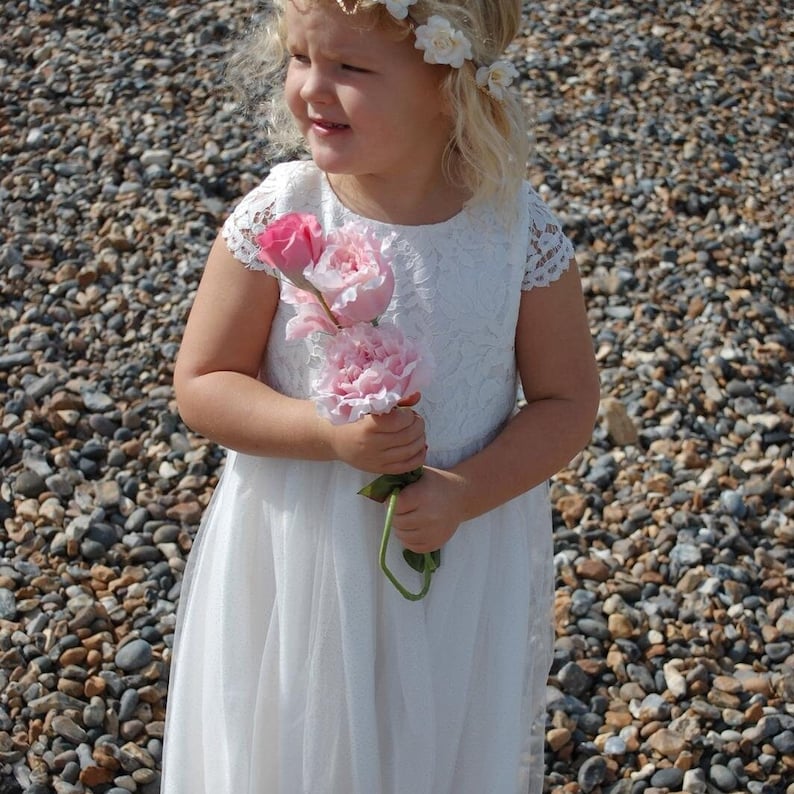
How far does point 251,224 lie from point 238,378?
23 centimetres

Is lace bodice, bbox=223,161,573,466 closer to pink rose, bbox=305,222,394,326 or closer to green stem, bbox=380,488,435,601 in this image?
green stem, bbox=380,488,435,601

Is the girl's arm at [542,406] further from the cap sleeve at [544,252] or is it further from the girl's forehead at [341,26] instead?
the girl's forehead at [341,26]

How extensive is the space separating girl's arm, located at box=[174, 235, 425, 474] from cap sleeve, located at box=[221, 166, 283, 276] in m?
0.01

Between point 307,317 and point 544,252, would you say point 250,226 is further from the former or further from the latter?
point 544,252

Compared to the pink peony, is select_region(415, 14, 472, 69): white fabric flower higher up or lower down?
higher up

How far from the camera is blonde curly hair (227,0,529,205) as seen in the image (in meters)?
1.79

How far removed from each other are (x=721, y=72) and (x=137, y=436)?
10.1 ft

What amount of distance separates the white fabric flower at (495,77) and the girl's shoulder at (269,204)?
30cm

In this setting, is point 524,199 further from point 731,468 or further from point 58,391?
point 58,391

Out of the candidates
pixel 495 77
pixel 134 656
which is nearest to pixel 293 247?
pixel 495 77

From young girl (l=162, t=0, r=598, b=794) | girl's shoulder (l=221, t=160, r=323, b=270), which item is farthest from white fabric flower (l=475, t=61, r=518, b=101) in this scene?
girl's shoulder (l=221, t=160, r=323, b=270)

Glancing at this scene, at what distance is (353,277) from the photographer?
1552 mm

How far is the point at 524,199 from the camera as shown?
6.56ft

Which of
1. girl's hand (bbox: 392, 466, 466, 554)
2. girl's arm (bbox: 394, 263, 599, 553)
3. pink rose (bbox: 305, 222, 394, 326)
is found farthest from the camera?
girl's arm (bbox: 394, 263, 599, 553)
